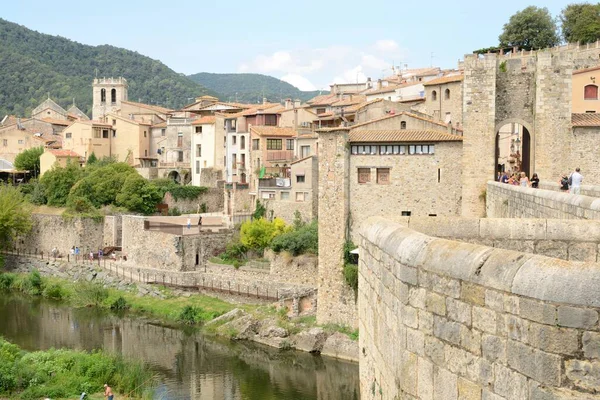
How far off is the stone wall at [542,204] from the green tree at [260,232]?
19.5 metres

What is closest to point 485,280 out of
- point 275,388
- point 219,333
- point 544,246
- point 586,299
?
point 586,299

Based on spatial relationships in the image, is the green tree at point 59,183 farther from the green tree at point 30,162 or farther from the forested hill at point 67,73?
the forested hill at point 67,73

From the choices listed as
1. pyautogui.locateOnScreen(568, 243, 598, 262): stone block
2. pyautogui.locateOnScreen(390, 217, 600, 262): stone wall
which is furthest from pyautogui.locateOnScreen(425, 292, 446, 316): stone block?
pyautogui.locateOnScreen(568, 243, 598, 262): stone block

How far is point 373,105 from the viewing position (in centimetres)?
4228

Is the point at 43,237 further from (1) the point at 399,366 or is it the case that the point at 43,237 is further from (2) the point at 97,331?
(1) the point at 399,366

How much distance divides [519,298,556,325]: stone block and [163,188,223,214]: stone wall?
4988cm

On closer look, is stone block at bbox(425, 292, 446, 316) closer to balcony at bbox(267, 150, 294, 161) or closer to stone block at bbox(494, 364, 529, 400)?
stone block at bbox(494, 364, 529, 400)

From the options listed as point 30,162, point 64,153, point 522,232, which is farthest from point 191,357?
point 30,162

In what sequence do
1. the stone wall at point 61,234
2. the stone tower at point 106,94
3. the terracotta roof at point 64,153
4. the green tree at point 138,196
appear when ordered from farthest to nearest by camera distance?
Answer: the stone tower at point 106,94
the terracotta roof at point 64,153
the green tree at point 138,196
the stone wall at point 61,234

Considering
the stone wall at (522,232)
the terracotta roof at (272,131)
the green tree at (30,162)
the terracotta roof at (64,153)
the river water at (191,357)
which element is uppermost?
the terracotta roof at (272,131)

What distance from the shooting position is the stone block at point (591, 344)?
350 centimetres

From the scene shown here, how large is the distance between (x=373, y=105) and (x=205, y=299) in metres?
12.7

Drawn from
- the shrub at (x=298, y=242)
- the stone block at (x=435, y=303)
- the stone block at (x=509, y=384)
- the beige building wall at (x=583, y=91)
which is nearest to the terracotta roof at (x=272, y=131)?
the shrub at (x=298, y=242)

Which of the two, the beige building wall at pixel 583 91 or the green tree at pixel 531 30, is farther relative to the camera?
the green tree at pixel 531 30
